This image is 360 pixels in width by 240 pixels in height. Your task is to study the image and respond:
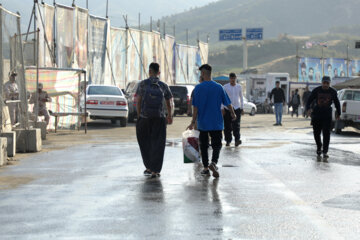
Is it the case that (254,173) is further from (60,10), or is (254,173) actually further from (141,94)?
(60,10)

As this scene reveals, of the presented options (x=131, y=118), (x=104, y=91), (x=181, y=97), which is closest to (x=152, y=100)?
(x=104, y=91)

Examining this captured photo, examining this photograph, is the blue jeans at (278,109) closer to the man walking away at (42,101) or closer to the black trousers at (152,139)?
the man walking away at (42,101)

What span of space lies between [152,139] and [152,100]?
0.58 metres

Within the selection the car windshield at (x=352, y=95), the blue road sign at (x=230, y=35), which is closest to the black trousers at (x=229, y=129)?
the car windshield at (x=352, y=95)

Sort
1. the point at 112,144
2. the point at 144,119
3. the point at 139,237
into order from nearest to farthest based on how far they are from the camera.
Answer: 1. the point at 139,237
2. the point at 144,119
3. the point at 112,144

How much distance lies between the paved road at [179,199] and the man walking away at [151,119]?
0.39m

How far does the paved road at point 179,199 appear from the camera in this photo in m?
6.48

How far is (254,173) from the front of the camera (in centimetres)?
1125

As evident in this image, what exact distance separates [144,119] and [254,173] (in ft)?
6.25

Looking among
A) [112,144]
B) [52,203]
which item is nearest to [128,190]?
[52,203]

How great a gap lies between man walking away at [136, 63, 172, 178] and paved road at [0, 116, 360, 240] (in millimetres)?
388

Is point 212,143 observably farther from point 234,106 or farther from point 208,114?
point 234,106

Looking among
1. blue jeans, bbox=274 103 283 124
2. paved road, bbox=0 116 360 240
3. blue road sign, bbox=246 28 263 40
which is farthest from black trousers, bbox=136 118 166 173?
blue road sign, bbox=246 28 263 40

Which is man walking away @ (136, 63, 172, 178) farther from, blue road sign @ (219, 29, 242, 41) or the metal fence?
blue road sign @ (219, 29, 242, 41)
